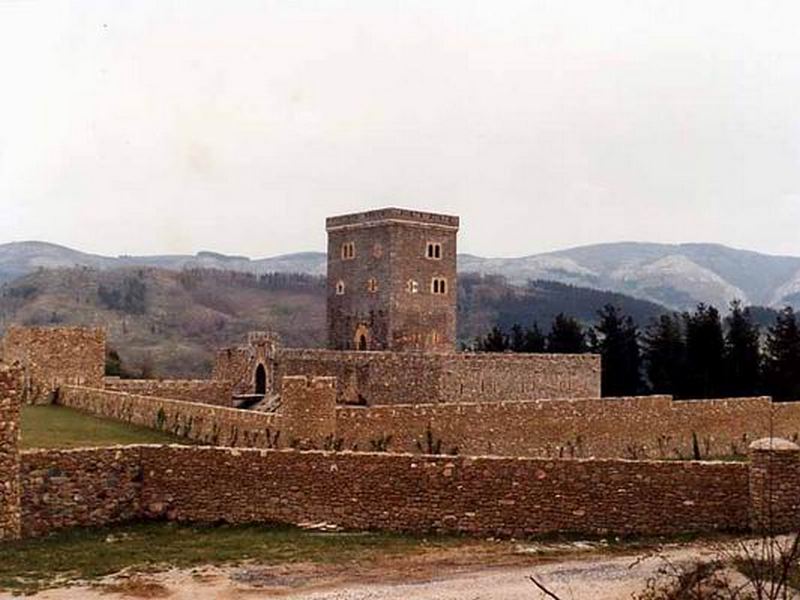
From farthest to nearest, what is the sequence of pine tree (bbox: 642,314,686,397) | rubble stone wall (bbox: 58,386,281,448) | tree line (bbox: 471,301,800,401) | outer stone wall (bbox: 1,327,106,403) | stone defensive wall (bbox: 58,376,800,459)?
pine tree (bbox: 642,314,686,397), tree line (bbox: 471,301,800,401), outer stone wall (bbox: 1,327,106,403), rubble stone wall (bbox: 58,386,281,448), stone defensive wall (bbox: 58,376,800,459)

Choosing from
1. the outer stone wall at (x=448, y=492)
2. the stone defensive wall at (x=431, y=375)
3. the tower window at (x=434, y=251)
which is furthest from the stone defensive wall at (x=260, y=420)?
the tower window at (x=434, y=251)

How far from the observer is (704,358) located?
50.2 metres

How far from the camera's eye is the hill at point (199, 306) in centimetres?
12038

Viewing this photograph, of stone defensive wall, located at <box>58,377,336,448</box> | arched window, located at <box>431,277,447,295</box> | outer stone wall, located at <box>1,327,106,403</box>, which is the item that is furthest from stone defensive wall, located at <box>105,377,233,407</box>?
arched window, located at <box>431,277,447,295</box>

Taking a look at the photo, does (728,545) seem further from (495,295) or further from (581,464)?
(495,295)

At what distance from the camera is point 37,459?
51.6ft

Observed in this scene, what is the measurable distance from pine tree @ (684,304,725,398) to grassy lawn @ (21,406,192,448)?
3160 centimetres

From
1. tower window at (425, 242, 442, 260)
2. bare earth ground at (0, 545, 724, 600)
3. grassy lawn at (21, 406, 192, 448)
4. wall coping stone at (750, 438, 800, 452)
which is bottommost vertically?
bare earth ground at (0, 545, 724, 600)

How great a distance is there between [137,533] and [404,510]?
13.1 feet

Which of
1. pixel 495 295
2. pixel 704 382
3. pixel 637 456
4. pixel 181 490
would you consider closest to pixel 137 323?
pixel 495 295

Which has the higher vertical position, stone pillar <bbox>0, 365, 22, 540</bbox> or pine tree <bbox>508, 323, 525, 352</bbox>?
pine tree <bbox>508, 323, 525, 352</bbox>

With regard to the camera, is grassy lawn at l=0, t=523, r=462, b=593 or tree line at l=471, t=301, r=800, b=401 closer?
grassy lawn at l=0, t=523, r=462, b=593

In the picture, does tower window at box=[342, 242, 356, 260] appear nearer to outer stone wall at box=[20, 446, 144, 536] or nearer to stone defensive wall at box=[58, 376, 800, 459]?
stone defensive wall at box=[58, 376, 800, 459]

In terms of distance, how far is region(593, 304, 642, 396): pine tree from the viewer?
5466 cm
